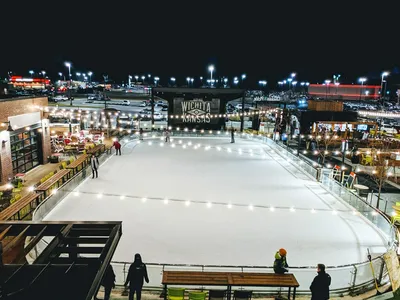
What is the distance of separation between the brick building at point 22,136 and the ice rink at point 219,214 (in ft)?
13.8

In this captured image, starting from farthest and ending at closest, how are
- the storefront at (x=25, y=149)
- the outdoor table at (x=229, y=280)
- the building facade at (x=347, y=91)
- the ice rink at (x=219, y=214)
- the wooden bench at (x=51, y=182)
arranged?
the building facade at (x=347, y=91), the storefront at (x=25, y=149), the wooden bench at (x=51, y=182), the ice rink at (x=219, y=214), the outdoor table at (x=229, y=280)

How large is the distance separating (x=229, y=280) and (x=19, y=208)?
7321mm

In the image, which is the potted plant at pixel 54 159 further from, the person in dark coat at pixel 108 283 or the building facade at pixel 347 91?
the building facade at pixel 347 91

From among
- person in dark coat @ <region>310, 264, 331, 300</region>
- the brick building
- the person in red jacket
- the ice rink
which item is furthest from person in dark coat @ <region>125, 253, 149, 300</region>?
the person in red jacket

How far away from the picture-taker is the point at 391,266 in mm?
6910

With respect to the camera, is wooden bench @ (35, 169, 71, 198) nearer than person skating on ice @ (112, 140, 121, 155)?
Yes

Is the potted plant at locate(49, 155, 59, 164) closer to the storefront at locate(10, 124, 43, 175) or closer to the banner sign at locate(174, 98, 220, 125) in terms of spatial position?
the storefront at locate(10, 124, 43, 175)

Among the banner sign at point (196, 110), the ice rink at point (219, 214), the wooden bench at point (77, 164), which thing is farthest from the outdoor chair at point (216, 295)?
the banner sign at point (196, 110)

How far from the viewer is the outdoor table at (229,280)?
604 centimetres

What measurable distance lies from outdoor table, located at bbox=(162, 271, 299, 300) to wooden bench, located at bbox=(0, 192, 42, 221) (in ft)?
19.5

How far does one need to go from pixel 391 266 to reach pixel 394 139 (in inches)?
827

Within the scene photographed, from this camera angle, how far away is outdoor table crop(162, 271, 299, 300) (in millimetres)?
6039

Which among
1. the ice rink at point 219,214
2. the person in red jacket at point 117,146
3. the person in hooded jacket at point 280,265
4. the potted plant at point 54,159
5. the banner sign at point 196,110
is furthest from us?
the banner sign at point 196,110

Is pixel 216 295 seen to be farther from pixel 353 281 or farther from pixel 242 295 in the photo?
pixel 353 281
